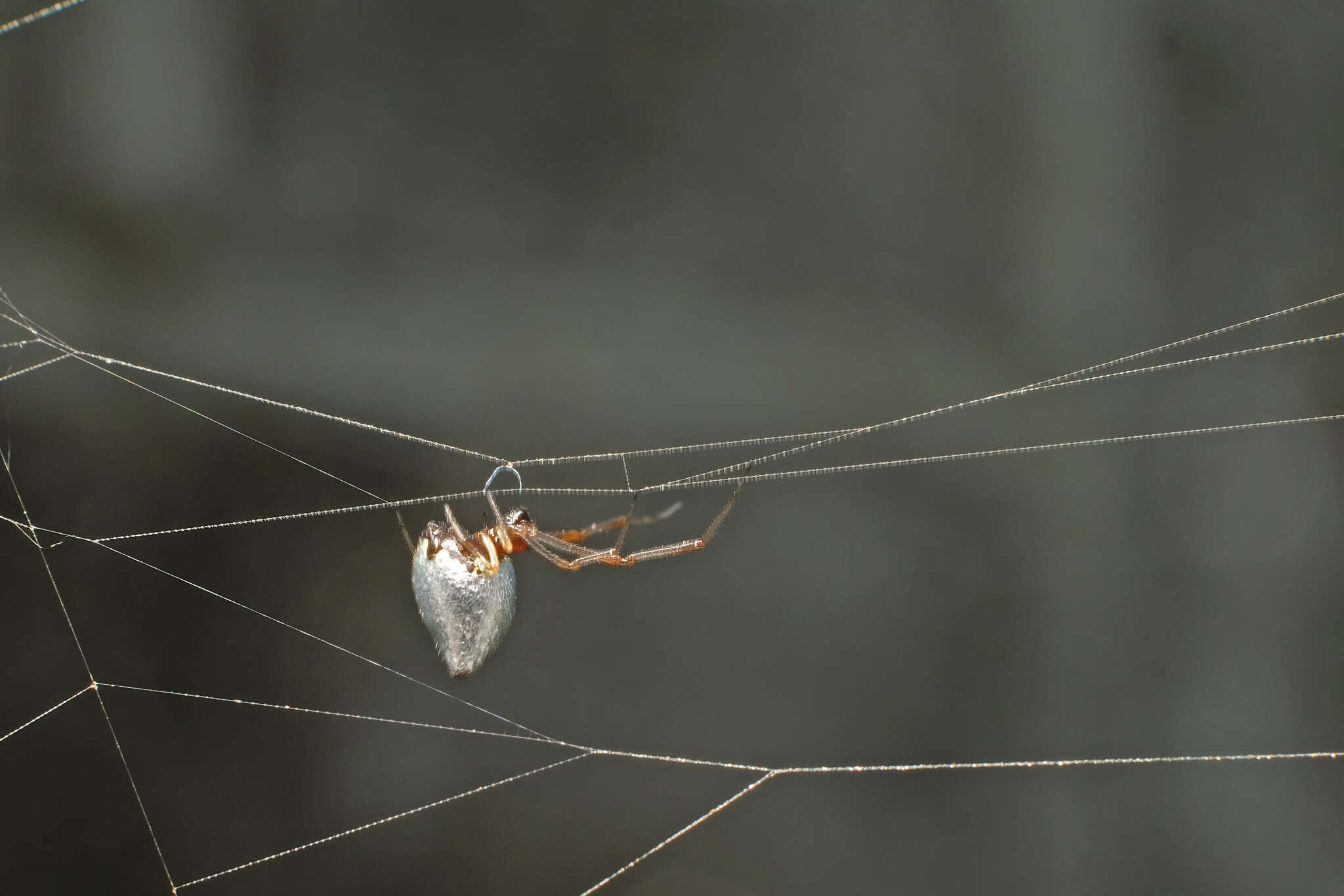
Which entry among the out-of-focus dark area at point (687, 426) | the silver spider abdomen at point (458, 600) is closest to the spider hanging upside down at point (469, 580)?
the silver spider abdomen at point (458, 600)

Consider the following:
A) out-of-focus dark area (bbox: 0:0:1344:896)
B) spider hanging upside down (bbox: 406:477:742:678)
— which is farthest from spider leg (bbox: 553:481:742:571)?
out-of-focus dark area (bbox: 0:0:1344:896)

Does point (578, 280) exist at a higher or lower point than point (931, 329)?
higher

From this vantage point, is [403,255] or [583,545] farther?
[403,255]

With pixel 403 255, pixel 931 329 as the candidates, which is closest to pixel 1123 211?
pixel 931 329

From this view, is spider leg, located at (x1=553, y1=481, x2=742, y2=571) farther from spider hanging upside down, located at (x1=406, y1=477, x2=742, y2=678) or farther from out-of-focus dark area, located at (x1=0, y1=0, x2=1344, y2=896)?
out-of-focus dark area, located at (x1=0, y1=0, x2=1344, y2=896)

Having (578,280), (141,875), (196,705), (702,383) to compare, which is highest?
(578,280)

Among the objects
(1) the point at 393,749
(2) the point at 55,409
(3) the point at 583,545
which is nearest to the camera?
(3) the point at 583,545

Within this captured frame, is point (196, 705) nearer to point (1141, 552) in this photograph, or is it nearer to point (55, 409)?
point (55, 409)

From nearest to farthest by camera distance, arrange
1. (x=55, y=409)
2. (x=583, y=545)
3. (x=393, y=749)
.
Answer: (x=583, y=545), (x=55, y=409), (x=393, y=749)

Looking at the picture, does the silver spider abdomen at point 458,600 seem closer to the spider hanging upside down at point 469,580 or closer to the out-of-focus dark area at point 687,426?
the spider hanging upside down at point 469,580
